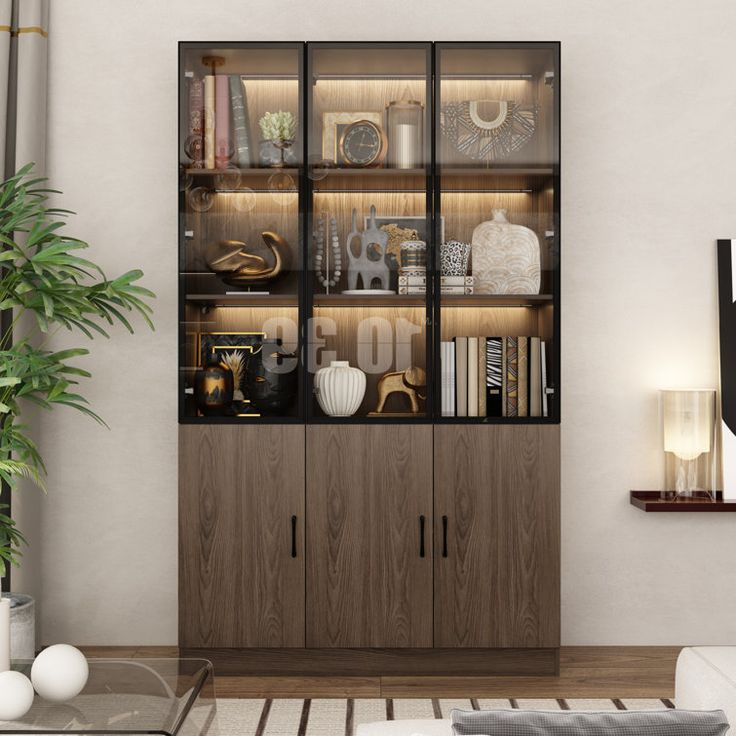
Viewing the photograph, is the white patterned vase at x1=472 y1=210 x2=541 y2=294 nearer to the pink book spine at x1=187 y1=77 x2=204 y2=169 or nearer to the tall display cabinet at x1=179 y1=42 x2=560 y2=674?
the tall display cabinet at x1=179 y1=42 x2=560 y2=674

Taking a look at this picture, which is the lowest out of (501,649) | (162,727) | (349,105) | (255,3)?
(501,649)

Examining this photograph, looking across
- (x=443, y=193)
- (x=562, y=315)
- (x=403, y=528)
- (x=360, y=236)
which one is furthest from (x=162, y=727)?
(x=562, y=315)

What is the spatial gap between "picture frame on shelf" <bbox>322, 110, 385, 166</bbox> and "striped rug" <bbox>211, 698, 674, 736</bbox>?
2038 millimetres

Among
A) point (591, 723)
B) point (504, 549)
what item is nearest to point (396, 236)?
point (504, 549)

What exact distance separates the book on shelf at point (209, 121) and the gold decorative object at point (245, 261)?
1.07 ft

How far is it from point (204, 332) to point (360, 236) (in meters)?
0.73

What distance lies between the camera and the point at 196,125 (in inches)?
126

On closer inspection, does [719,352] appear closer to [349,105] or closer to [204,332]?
[349,105]

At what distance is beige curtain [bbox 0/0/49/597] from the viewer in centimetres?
339

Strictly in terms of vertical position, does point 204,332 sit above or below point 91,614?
above

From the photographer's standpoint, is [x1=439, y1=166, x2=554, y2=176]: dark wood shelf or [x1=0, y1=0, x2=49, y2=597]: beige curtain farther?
[x1=0, y1=0, x2=49, y2=597]: beige curtain

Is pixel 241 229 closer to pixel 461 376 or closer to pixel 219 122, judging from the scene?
pixel 219 122

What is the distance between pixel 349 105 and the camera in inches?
127

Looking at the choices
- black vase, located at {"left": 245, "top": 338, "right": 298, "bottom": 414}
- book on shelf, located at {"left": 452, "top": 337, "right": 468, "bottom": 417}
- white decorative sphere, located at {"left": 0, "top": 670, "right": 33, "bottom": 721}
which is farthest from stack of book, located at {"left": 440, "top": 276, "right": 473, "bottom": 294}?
white decorative sphere, located at {"left": 0, "top": 670, "right": 33, "bottom": 721}
